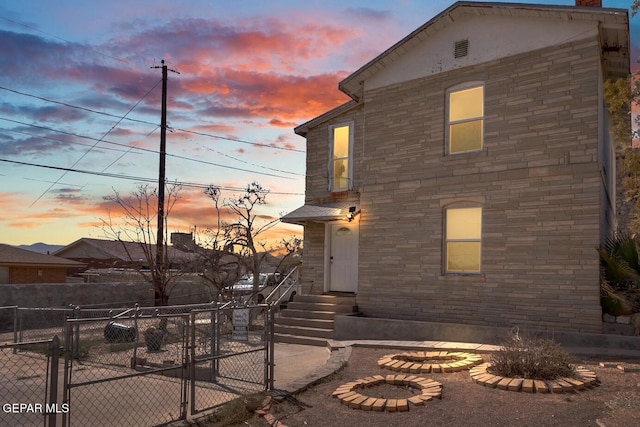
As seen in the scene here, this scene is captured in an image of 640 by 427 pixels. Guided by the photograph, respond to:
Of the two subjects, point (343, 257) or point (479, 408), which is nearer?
point (479, 408)

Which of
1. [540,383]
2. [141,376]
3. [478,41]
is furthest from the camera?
[478,41]

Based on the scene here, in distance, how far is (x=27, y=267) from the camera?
28.2 m

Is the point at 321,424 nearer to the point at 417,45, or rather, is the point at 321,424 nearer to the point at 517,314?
the point at 517,314

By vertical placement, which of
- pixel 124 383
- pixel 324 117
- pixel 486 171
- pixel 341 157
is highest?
pixel 324 117

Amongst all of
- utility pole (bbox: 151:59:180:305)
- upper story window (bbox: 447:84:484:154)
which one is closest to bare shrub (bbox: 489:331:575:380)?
upper story window (bbox: 447:84:484:154)

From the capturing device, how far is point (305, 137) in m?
17.5

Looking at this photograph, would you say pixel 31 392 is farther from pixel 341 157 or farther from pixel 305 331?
pixel 341 157

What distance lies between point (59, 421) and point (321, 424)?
10.8ft

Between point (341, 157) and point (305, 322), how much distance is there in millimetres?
5095

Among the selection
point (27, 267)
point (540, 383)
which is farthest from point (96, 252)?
point (540, 383)

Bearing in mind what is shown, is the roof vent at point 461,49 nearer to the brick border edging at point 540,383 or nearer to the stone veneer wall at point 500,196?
the stone veneer wall at point 500,196

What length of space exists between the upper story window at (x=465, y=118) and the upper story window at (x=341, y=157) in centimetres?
361

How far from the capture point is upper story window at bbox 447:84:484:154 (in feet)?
42.4

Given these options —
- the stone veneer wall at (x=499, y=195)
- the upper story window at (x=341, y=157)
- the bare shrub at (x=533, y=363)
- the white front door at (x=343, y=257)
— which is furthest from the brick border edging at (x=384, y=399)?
the upper story window at (x=341, y=157)
